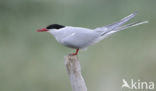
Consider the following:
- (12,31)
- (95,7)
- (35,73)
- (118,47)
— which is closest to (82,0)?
(95,7)

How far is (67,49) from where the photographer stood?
7.71 m

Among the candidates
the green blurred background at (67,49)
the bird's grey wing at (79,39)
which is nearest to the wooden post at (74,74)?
the bird's grey wing at (79,39)

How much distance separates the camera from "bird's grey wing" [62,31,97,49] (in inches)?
175

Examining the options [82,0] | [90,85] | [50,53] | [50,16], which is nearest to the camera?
[90,85]

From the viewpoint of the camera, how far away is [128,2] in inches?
399

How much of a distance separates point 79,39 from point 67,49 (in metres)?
3.24

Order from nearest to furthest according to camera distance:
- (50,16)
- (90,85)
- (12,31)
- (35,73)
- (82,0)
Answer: (90,85) < (35,73) < (12,31) < (50,16) < (82,0)

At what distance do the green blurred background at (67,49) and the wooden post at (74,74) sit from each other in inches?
84.3

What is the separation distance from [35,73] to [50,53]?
28.5 inches

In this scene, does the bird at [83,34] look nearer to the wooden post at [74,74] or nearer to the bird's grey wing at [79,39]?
the bird's grey wing at [79,39]

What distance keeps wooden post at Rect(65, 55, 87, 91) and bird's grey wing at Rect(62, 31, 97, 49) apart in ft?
0.38

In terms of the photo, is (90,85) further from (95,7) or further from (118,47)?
(95,7)

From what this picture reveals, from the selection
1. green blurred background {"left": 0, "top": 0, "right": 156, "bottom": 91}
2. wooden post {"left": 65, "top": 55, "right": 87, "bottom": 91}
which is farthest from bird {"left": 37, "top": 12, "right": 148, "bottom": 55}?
green blurred background {"left": 0, "top": 0, "right": 156, "bottom": 91}

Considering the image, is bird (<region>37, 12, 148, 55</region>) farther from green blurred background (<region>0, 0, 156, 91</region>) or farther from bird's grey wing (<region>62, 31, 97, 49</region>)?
green blurred background (<region>0, 0, 156, 91</region>)
